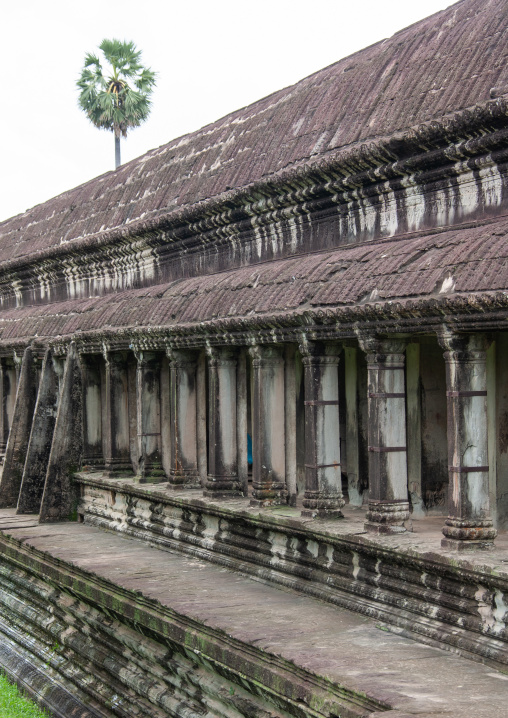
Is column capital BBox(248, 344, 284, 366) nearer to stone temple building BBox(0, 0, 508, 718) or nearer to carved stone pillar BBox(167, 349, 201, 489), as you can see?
stone temple building BBox(0, 0, 508, 718)

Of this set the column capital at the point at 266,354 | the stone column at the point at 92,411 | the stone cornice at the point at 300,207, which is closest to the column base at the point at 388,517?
the column capital at the point at 266,354

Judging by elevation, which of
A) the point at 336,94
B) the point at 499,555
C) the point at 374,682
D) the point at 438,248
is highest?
the point at 336,94

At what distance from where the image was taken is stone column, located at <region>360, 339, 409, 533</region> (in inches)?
263

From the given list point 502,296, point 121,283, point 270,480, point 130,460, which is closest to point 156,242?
point 121,283

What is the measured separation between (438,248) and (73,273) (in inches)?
347

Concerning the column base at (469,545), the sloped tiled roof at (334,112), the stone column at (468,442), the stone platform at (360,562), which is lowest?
the stone platform at (360,562)

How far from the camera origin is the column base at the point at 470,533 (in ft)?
19.5

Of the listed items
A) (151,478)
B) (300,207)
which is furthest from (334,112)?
(151,478)

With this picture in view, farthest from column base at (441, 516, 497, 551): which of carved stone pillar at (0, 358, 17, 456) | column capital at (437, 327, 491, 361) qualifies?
carved stone pillar at (0, 358, 17, 456)

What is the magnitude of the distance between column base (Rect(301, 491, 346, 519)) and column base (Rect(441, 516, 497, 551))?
150 cm

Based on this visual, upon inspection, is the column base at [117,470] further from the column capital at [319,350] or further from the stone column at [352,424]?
the column capital at [319,350]

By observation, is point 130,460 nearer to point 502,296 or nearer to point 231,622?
point 231,622

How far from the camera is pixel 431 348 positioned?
7.62 m

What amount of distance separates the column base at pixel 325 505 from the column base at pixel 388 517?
2.22 ft
